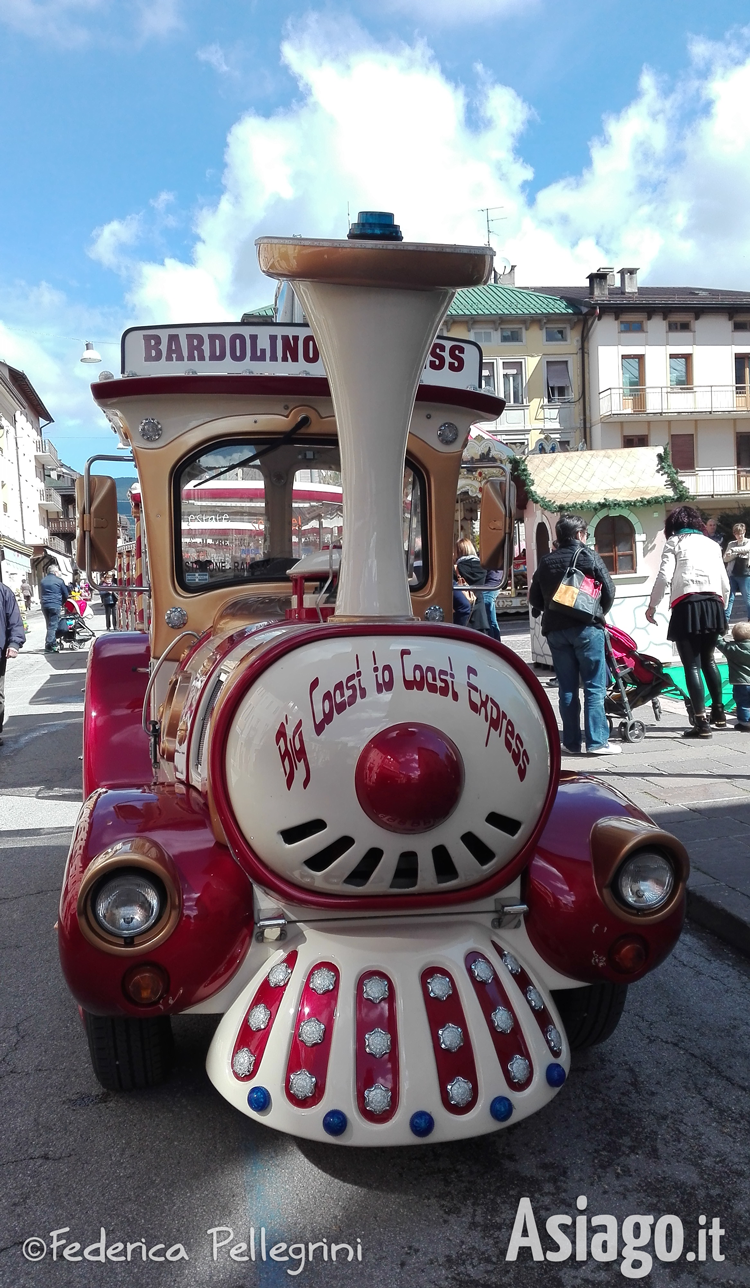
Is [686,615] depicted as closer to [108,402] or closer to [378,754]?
[108,402]

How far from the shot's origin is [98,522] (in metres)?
3.83

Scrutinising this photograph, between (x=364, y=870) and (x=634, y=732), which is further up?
(x=364, y=870)

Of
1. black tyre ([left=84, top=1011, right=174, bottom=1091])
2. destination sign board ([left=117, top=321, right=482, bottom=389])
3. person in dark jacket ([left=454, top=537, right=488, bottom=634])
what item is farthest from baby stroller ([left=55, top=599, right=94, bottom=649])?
black tyre ([left=84, top=1011, right=174, bottom=1091])

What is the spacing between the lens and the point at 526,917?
2.48 metres

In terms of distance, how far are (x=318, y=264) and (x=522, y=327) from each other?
3942 centimetres

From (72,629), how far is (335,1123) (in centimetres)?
1851

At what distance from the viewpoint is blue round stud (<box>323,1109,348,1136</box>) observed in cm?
207

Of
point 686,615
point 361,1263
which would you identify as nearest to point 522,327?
point 686,615

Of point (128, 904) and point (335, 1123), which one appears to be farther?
point (128, 904)

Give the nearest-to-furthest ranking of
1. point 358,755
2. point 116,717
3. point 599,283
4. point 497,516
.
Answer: point 358,755, point 497,516, point 116,717, point 599,283

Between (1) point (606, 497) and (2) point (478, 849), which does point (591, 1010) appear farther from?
(1) point (606, 497)

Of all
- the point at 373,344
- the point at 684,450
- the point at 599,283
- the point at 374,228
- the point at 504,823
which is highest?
the point at 599,283

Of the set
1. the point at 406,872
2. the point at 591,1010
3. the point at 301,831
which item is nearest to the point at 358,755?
the point at 301,831

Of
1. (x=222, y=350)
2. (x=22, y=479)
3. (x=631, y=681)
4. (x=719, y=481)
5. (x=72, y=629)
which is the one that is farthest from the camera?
(x=22, y=479)
